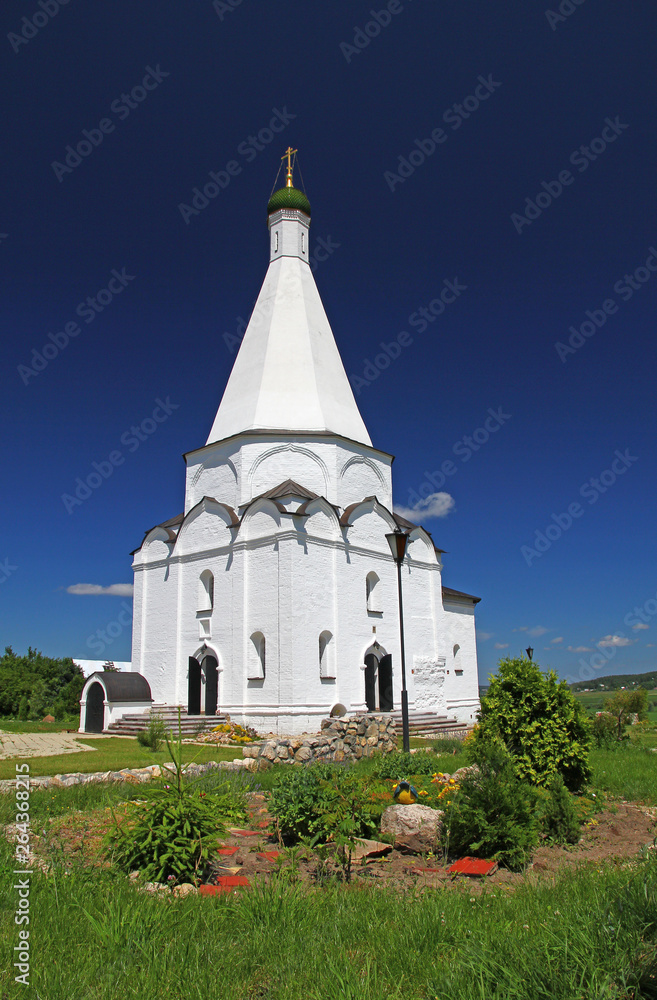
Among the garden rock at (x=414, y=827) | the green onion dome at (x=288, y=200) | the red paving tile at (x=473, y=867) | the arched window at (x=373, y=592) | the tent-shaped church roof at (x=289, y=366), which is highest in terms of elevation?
the green onion dome at (x=288, y=200)

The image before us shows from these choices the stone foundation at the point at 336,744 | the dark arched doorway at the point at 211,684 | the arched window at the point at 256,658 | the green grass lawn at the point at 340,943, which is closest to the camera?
the green grass lawn at the point at 340,943

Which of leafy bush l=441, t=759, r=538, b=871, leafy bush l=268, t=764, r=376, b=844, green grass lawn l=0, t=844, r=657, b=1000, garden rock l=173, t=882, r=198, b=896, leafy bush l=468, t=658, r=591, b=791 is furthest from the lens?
leafy bush l=468, t=658, r=591, b=791

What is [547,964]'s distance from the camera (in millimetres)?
2875

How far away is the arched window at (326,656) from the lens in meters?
19.8

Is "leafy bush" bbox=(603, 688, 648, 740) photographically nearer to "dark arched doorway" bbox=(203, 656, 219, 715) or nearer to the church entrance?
the church entrance

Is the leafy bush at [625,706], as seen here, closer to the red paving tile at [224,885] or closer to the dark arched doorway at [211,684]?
the dark arched doorway at [211,684]

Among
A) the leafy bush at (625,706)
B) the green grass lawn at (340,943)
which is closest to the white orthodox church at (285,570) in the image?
the leafy bush at (625,706)

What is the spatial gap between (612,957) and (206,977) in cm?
190

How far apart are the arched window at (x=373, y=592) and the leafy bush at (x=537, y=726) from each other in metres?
13.5

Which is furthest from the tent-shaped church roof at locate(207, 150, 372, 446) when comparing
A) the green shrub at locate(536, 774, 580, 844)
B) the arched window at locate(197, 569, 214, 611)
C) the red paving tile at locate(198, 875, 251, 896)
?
the red paving tile at locate(198, 875, 251, 896)

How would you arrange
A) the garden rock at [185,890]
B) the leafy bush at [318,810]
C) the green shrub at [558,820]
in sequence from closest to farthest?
the garden rock at [185,890] → the leafy bush at [318,810] → the green shrub at [558,820]

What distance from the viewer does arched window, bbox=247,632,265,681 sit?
19453 millimetres

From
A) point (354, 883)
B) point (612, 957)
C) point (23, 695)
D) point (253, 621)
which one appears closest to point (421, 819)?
point (354, 883)

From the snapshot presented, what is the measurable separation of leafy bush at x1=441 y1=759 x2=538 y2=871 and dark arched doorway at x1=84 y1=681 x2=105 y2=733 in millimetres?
17597
